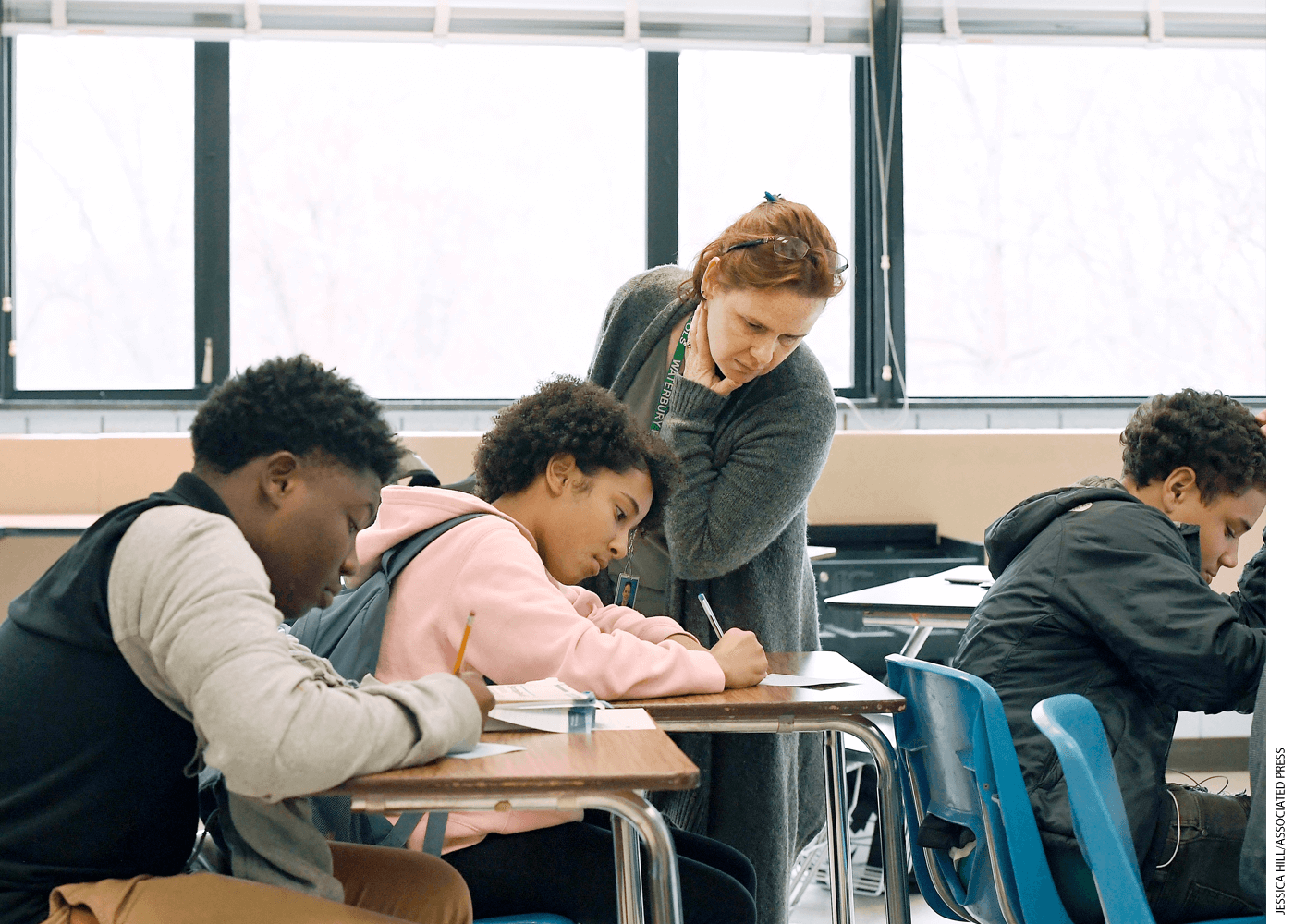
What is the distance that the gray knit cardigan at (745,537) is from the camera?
1.77 metres

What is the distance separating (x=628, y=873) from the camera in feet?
4.01

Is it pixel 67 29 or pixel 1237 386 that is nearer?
A: pixel 67 29

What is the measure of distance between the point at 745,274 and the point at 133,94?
2.83 m

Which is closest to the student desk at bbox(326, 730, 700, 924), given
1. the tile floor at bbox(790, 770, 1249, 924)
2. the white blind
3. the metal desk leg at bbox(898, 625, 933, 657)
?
the tile floor at bbox(790, 770, 1249, 924)

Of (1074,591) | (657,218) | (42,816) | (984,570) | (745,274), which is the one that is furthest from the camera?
(657,218)

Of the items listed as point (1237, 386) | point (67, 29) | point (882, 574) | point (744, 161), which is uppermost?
point (67, 29)

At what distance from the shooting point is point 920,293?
403 cm

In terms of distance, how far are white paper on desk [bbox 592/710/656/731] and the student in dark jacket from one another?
1.52 feet

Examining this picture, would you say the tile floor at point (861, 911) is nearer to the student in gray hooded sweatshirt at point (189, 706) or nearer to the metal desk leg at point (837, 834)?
the metal desk leg at point (837, 834)

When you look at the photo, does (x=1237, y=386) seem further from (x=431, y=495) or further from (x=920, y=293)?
(x=431, y=495)

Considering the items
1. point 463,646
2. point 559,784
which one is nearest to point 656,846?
point 559,784

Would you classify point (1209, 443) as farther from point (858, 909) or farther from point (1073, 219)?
point (1073, 219)

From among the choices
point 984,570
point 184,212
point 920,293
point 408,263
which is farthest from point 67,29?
point 984,570

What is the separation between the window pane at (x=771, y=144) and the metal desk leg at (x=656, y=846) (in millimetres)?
3036
